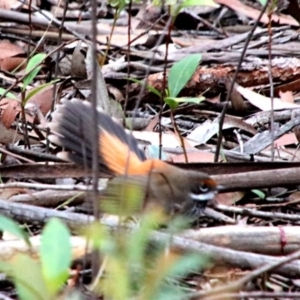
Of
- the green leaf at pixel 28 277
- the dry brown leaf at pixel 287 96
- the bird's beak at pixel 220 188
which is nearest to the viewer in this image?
the green leaf at pixel 28 277

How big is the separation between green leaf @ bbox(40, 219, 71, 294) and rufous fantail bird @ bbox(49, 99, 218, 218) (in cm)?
114

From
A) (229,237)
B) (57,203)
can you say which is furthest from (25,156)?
(229,237)

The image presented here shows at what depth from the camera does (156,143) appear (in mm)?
4305

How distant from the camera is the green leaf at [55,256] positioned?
1741 millimetres

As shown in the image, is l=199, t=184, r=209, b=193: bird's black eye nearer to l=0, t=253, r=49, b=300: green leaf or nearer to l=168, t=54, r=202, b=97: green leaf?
l=168, t=54, r=202, b=97: green leaf

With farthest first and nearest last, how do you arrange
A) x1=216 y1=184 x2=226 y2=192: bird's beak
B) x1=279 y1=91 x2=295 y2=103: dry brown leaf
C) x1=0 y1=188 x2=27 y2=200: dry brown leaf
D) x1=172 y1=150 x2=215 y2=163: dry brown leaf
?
1. x1=279 y1=91 x2=295 y2=103: dry brown leaf
2. x1=172 y1=150 x2=215 y2=163: dry brown leaf
3. x1=0 y1=188 x2=27 y2=200: dry brown leaf
4. x1=216 y1=184 x2=226 y2=192: bird's beak

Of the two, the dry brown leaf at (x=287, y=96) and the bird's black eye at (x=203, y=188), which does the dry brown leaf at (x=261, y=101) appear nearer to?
the dry brown leaf at (x=287, y=96)

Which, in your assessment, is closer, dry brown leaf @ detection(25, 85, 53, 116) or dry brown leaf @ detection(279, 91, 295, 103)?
dry brown leaf @ detection(25, 85, 53, 116)

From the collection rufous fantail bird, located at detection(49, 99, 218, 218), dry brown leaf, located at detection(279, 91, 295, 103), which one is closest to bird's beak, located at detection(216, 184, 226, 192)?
rufous fantail bird, located at detection(49, 99, 218, 218)

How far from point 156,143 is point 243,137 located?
0.54 metres

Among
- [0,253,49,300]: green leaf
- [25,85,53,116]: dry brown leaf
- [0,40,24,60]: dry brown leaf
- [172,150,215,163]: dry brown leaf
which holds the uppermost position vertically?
[0,40,24,60]: dry brown leaf

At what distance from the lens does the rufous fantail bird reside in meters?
3.20

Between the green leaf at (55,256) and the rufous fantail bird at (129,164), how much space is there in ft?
3.74

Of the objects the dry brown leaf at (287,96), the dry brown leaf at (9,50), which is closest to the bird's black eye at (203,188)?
the dry brown leaf at (287,96)
